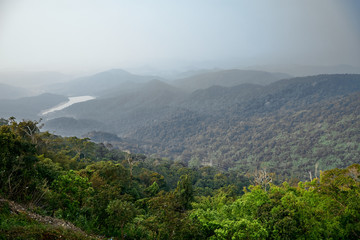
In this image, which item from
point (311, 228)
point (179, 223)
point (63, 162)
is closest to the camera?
point (179, 223)

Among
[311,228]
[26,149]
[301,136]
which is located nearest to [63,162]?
[26,149]

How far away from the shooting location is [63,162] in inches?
1298

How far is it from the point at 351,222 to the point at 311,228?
3630 mm

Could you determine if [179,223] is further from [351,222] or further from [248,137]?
[248,137]

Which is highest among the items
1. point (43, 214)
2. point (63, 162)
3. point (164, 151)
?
point (43, 214)

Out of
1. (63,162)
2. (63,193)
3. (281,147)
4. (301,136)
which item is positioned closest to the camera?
(63,193)

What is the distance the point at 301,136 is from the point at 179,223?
187052mm

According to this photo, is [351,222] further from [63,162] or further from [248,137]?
[248,137]

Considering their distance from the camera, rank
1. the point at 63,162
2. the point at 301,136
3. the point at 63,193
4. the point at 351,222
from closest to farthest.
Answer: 1. the point at 351,222
2. the point at 63,193
3. the point at 63,162
4. the point at 301,136

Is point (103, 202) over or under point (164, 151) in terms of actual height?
over

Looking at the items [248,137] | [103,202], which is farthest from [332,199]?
[248,137]

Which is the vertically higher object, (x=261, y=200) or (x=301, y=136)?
(x=261, y=200)

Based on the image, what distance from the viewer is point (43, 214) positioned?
14.8 meters

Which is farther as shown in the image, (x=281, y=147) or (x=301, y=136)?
(x=301, y=136)
